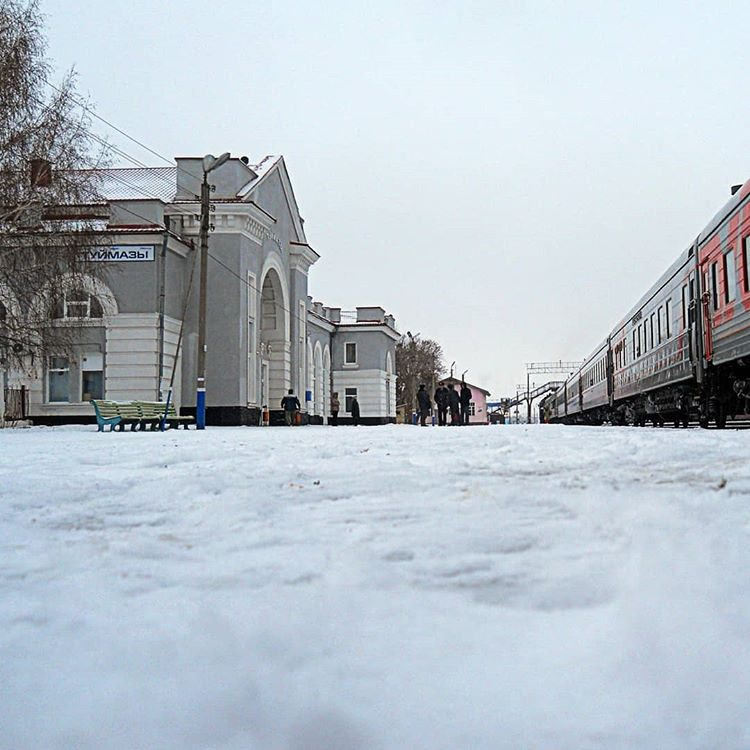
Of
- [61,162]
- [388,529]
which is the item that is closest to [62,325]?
[61,162]

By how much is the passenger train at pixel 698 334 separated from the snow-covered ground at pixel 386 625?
10.3m

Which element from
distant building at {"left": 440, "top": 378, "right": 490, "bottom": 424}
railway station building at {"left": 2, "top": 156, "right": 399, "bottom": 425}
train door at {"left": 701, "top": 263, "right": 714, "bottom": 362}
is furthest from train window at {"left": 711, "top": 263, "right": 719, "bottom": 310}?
A: distant building at {"left": 440, "top": 378, "right": 490, "bottom": 424}

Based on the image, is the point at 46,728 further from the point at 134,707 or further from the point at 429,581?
the point at 429,581

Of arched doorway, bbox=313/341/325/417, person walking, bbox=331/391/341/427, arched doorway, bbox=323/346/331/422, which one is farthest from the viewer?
arched doorway, bbox=323/346/331/422

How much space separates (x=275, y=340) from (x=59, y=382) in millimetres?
10656

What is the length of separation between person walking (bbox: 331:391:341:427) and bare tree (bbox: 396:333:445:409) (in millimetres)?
28383

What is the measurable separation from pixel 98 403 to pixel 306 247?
71.1 ft

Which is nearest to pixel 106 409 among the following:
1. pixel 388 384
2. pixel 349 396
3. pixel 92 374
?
pixel 92 374

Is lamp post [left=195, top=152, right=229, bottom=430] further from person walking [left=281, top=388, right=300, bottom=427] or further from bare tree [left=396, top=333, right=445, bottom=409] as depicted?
bare tree [left=396, top=333, right=445, bottom=409]

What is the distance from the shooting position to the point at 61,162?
20.3 metres

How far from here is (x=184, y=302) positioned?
30859 millimetres

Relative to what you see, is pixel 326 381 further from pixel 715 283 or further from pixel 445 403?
pixel 715 283

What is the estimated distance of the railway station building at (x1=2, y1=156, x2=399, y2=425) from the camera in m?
28.7

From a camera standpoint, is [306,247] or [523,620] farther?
[306,247]
